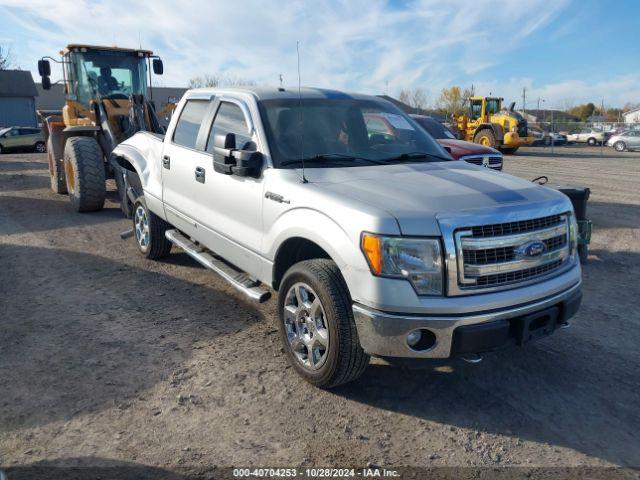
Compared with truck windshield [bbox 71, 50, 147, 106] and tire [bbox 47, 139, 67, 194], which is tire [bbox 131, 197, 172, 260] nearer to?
truck windshield [bbox 71, 50, 147, 106]

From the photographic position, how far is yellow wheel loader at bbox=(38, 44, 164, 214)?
9031 mm

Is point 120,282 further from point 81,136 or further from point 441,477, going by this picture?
point 81,136

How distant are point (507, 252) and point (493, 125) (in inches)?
1032

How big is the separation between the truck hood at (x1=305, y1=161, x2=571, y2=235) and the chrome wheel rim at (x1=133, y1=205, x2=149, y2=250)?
10.7 feet

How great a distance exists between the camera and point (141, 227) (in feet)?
21.9

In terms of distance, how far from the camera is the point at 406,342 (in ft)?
10.2

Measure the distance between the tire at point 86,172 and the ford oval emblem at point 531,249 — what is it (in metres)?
7.63

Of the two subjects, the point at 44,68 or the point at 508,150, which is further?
the point at 508,150

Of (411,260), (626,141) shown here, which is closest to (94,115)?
(411,260)

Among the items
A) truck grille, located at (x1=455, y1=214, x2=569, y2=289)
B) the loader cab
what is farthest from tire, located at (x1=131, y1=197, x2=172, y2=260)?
the loader cab

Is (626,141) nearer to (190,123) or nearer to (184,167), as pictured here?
(190,123)

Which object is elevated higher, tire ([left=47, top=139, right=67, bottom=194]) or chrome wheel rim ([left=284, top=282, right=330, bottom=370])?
tire ([left=47, top=139, right=67, bottom=194])

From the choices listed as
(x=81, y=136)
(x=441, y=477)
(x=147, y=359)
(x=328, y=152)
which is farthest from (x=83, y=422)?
(x=81, y=136)

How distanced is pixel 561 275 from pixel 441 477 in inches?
62.3
